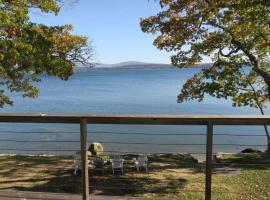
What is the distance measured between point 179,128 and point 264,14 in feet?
84.1

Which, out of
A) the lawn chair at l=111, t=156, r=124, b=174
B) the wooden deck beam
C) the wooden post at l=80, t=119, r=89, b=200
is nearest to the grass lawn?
the lawn chair at l=111, t=156, r=124, b=174

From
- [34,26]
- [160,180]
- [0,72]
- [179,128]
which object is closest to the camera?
[160,180]

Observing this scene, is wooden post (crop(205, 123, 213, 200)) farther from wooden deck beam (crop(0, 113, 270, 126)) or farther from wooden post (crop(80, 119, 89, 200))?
wooden post (crop(80, 119, 89, 200))

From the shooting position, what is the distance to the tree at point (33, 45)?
11783 millimetres

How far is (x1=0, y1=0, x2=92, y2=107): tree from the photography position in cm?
1178

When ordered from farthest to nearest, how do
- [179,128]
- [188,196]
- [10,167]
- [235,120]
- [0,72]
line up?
[179,128] < [0,72] < [10,167] < [188,196] < [235,120]

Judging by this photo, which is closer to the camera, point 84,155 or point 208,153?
point 208,153

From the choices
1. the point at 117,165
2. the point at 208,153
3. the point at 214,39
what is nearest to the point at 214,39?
the point at 214,39

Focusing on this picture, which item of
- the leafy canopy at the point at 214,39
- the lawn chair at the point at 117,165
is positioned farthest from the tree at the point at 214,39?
the lawn chair at the point at 117,165

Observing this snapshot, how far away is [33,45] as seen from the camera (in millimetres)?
12555

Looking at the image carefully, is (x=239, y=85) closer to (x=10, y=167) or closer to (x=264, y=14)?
(x=264, y=14)

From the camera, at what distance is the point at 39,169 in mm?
13195

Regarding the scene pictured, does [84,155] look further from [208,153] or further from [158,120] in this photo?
[208,153]

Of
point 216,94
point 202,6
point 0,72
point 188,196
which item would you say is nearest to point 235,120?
point 188,196
